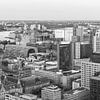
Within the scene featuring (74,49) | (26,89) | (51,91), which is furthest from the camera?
(74,49)

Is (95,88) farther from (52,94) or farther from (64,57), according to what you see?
(64,57)

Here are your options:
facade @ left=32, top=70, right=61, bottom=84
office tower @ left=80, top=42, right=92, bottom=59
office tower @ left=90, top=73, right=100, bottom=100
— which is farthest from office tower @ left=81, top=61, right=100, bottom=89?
office tower @ left=80, top=42, right=92, bottom=59

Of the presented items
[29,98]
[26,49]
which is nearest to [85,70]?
[29,98]

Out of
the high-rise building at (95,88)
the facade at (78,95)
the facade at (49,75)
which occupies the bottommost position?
the facade at (49,75)

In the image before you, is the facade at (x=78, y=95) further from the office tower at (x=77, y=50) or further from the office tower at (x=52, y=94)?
the office tower at (x=77, y=50)

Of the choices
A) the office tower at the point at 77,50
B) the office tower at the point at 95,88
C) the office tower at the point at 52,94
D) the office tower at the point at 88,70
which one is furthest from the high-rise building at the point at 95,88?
the office tower at the point at 77,50

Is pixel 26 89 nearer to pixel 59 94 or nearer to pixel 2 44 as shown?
pixel 59 94

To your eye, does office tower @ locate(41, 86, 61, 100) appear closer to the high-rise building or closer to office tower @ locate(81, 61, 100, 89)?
the high-rise building

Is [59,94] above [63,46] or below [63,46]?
below

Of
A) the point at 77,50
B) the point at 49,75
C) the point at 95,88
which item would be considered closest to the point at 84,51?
the point at 77,50

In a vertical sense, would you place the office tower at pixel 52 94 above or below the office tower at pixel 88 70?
below

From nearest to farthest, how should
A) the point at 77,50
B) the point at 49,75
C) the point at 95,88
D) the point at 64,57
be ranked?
the point at 95,88, the point at 49,75, the point at 64,57, the point at 77,50
